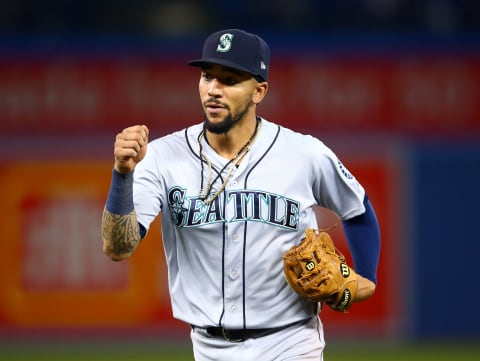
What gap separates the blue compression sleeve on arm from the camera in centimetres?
458

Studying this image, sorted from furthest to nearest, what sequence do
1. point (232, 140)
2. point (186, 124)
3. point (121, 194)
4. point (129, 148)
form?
1. point (186, 124)
2. point (232, 140)
3. point (121, 194)
4. point (129, 148)

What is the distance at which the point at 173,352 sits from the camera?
9.80 m

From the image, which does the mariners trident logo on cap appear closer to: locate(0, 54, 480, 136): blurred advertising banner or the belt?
the belt

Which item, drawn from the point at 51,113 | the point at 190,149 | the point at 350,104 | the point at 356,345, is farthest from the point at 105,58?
the point at 190,149

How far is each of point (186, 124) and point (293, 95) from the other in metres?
1.05

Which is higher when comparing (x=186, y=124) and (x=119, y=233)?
(x=186, y=124)

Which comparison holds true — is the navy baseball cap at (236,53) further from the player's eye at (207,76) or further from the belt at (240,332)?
the belt at (240,332)

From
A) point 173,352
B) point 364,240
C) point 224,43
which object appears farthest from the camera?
point 173,352

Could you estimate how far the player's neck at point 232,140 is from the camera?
4465mm

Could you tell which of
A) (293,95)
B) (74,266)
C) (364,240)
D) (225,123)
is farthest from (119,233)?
(293,95)

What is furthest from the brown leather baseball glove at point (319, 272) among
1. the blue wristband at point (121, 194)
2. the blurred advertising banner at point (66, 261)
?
the blurred advertising banner at point (66, 261)

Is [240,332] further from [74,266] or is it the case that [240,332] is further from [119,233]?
[74,266]

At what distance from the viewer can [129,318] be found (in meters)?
10.4

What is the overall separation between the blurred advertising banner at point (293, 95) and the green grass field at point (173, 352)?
6.58ft
